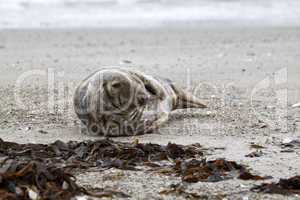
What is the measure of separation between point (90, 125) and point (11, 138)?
79 cm

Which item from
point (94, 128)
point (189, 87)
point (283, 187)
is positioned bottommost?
point (283, 187)

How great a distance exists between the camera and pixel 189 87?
10344 mm

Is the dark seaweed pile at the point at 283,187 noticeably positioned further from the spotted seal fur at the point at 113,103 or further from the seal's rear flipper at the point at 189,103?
the seal's rear flipper at the point at 189,103

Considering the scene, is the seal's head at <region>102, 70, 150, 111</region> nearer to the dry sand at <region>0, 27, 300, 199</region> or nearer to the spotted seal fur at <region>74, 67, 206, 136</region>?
the spotted seal fur at <region>74, 67, 206, 136</region>

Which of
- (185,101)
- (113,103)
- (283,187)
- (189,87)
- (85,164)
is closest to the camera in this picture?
(283,187)

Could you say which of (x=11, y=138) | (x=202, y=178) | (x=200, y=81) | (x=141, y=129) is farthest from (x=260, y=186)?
(x=200, y=81)

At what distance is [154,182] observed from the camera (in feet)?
16.1

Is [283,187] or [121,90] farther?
[121,90]

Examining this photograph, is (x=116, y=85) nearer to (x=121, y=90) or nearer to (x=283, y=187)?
(x=121, y=90)

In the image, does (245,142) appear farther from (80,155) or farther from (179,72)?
(179,72)

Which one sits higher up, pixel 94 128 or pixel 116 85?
pixel 116 85

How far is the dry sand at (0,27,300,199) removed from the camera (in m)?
5.47

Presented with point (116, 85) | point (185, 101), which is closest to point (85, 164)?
point (116, 85)

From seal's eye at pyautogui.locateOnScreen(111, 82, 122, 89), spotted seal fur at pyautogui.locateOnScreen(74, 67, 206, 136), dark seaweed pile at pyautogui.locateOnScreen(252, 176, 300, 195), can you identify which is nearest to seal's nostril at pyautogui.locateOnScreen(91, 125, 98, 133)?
spotted seal fur at pyautogui.locateOnScreen(74, 67, 206, 136)
